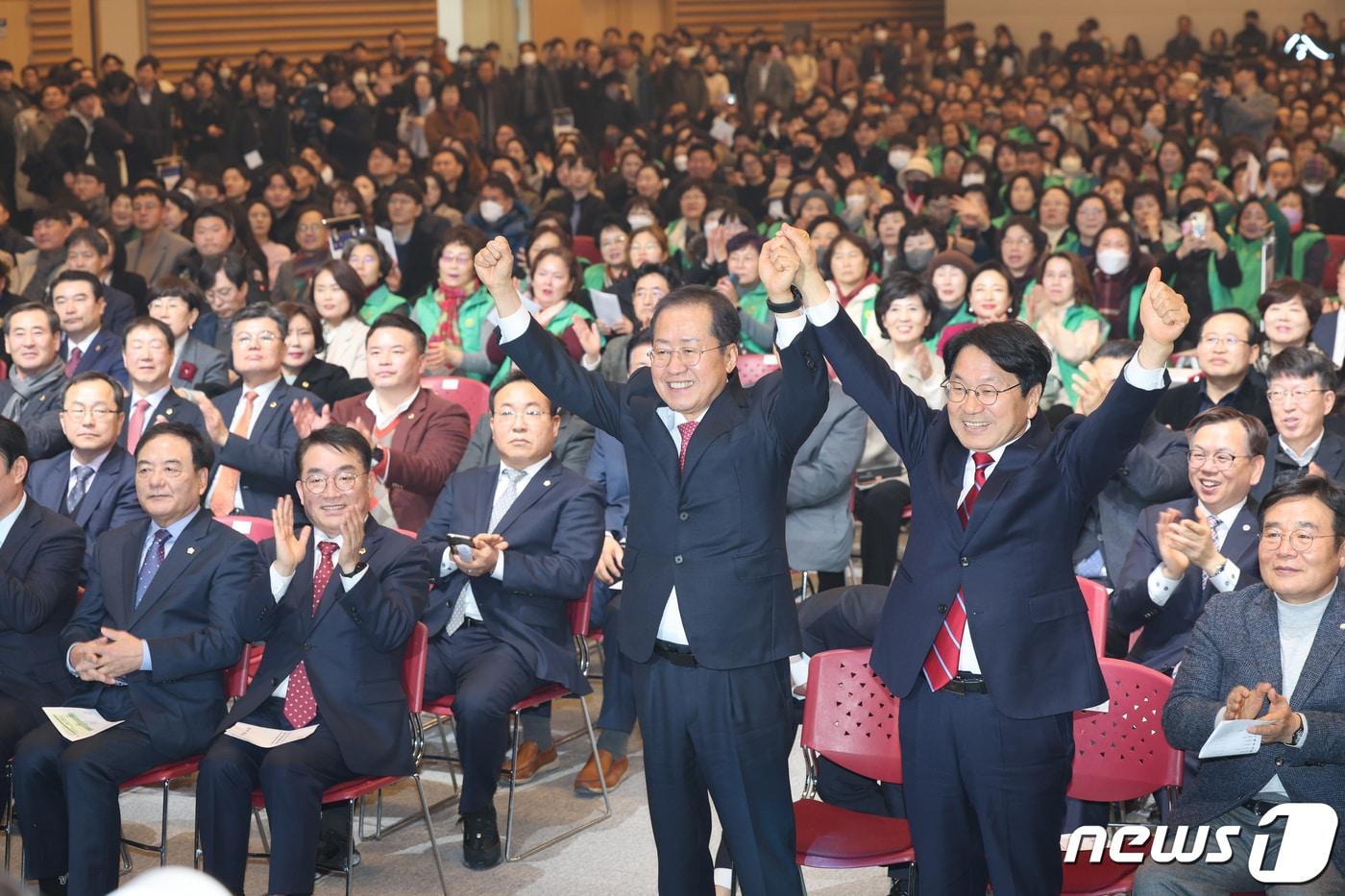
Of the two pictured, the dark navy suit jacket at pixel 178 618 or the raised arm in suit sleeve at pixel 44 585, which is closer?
the dark navy suit jacket at pixel 178 618

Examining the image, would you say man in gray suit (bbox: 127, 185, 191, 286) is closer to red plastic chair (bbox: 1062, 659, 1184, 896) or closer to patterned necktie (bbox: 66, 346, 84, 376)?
patterned necktie (bbox: 66, 346, 84, 376)

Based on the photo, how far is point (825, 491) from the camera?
5367 millimetres

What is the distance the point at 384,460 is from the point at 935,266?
286 centimetres

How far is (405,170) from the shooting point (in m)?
12.5

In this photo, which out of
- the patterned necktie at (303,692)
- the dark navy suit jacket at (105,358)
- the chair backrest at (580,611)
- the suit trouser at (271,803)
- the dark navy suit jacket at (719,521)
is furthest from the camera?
the dark navy suit jacket at (105,358)

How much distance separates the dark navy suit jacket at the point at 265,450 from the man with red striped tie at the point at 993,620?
2.68 metres

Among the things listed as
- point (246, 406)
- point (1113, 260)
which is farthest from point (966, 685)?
point (1113, 260)

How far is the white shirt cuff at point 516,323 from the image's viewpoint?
3221 mm

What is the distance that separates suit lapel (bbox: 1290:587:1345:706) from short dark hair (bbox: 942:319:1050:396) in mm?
830

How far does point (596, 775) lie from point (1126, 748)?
184 centimetres

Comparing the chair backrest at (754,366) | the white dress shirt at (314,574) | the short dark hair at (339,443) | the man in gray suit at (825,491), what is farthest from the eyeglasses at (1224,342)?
the white dress shirt at (314,574)

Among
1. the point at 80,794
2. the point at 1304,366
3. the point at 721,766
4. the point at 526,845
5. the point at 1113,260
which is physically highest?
the point at 1113,260

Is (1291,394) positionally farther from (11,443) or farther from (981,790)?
(11,443)

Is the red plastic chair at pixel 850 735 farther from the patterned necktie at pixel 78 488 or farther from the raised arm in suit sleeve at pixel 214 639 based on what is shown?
the patterned necktie at pixel 78 488
